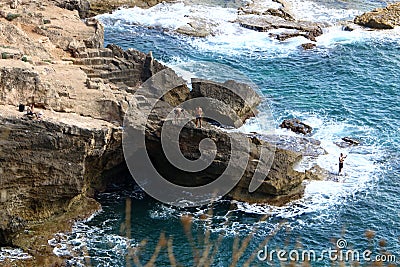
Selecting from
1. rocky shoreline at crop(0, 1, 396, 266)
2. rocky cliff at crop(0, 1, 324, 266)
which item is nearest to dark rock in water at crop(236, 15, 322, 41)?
rocky cliff at crop(0, 1, 324, 266)

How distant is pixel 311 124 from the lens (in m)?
48.6

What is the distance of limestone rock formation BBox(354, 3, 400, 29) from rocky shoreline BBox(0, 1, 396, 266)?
25254 mm

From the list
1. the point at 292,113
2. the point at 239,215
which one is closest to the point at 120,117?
the point at 239,215

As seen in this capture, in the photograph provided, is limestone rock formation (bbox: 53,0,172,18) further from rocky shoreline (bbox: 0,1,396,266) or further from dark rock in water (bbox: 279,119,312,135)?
dark rock in water (bbox: 279,119,312,135)

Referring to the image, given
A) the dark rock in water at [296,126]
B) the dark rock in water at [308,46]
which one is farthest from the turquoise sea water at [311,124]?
the dark rock in water at [296,126]

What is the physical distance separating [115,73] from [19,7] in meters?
13.2

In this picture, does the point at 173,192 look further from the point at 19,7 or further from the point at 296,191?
the point at 19,7

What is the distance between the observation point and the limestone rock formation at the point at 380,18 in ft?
220

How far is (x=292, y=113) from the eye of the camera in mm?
49969

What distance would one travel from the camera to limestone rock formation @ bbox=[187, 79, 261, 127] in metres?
46.7

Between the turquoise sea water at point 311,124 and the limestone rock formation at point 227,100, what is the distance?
1.22 metres
